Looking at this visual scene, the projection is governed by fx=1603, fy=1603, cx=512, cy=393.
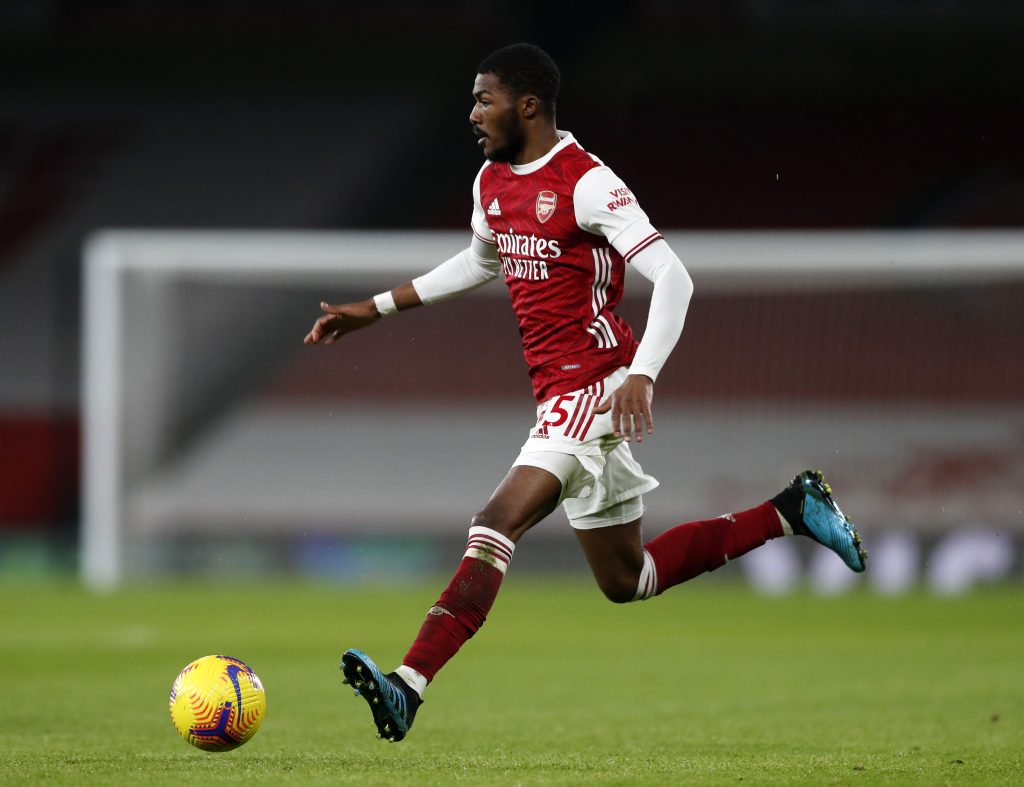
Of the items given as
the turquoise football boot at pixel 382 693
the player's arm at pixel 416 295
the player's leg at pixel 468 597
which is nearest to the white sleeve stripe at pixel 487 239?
the player's arm at pixel 416 295

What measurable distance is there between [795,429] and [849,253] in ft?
5.58

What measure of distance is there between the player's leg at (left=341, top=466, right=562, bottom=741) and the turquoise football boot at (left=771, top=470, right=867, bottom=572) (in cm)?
123

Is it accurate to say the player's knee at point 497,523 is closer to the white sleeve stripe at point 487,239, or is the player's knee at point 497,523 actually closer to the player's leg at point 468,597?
the player's leg at point 468,597

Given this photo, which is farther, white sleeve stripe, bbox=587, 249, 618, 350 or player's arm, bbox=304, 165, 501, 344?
player's arm, bbox=304, 165, 501, 344

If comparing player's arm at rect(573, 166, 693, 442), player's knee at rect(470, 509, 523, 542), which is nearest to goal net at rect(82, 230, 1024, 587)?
player's arm at rect(573, 166, 693, 442)

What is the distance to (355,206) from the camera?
21453mm

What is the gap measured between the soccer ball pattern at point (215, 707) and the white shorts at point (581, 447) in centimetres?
117

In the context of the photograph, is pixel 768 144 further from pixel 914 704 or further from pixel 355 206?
pixel 914 704

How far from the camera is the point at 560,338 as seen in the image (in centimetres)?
556

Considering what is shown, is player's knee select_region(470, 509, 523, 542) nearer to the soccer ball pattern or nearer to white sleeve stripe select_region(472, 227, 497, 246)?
the soccer ball pattern

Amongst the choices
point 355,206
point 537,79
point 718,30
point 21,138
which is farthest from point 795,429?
point 21,138

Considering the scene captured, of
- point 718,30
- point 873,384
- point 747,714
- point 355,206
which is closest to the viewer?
point 747,714

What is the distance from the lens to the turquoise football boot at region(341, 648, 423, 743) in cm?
467

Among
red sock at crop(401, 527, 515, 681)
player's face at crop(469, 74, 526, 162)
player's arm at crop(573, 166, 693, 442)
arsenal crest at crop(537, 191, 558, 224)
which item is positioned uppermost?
player's face at crop(469, 74, 526, 162)
